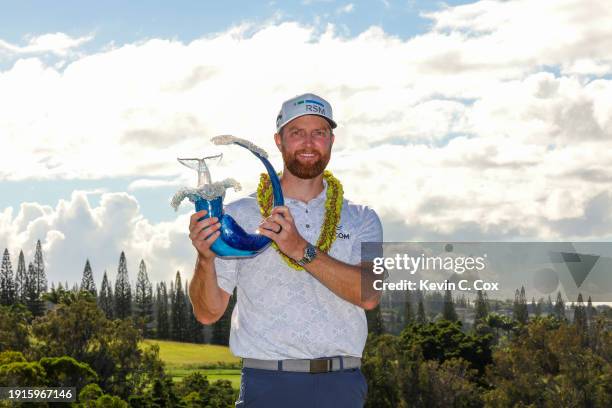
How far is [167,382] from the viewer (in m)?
85.1

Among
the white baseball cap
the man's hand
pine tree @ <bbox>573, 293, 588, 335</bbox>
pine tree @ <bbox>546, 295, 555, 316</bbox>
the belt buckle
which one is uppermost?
pine tree @ <bbox>546, 295, 555, 316</bbox>

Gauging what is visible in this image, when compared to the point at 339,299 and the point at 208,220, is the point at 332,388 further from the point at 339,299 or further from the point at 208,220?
the point at 208,220

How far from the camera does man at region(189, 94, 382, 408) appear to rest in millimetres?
6141

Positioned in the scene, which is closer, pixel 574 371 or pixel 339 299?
pixel 339 299

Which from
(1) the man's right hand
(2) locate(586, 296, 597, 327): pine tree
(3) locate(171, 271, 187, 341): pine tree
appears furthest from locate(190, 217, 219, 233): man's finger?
(3) locate(171, 271, 187, 341): pine tree

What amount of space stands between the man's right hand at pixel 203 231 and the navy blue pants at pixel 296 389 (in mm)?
985

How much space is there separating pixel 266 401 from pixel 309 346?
0.47 metres

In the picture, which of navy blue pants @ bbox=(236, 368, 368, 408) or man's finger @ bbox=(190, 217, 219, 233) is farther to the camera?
navy blue pants @ bbox=(236, 368, 368, 408)

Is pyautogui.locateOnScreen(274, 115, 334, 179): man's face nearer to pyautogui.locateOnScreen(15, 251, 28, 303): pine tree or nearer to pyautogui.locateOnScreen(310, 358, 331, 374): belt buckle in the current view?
pyautogui.locateOnScreen(310, 358, 331, 374): belt buckle

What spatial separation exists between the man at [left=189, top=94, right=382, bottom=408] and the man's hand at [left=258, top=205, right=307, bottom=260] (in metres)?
0.33

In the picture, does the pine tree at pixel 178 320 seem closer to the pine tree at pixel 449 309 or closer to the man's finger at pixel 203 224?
the pine tree at pixel 449 309

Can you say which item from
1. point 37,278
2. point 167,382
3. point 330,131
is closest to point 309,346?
point 330,131

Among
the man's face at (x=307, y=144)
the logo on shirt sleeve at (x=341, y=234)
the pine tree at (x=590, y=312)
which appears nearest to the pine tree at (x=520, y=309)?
the pine tree at (x=590, y=312)

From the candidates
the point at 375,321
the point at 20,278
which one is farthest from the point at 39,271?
the point at 375,321
